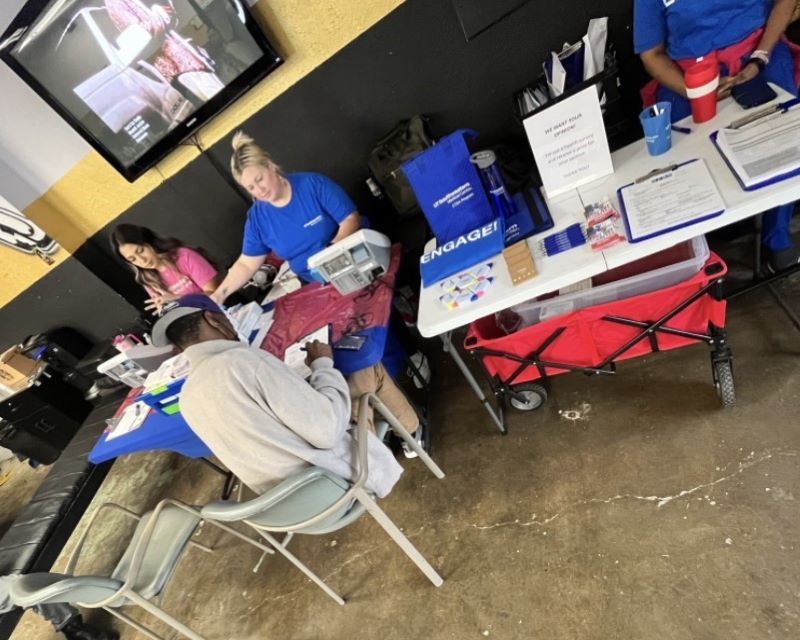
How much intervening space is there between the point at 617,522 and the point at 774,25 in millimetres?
1810

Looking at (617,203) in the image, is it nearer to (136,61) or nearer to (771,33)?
(771,33)

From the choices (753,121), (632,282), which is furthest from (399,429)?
(753,121)

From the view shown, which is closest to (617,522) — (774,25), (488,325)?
(488,325)

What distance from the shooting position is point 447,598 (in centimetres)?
164

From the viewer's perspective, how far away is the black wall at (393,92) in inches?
80.0

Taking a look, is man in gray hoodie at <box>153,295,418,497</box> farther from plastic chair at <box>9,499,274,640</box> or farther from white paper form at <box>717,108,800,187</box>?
white paper form at <box>717,108,800,187</box>

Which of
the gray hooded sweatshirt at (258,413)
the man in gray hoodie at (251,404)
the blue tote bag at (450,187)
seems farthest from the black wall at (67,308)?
the blue tote bag at (450,187)

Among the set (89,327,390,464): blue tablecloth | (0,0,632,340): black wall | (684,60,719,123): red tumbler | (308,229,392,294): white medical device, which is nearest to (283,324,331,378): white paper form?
(89,327,390,464): blue tablecloth

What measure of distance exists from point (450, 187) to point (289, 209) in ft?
2.93

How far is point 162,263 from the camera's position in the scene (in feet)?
8.00

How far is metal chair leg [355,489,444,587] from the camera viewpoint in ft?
4.46

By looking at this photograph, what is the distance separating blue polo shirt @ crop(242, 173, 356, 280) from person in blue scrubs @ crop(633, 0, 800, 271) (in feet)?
4.57

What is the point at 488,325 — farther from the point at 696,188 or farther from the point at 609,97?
the point at 609,97

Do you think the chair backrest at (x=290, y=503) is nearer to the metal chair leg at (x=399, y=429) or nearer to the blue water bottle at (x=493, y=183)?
the metal chair leg at (x=399, y=429)
